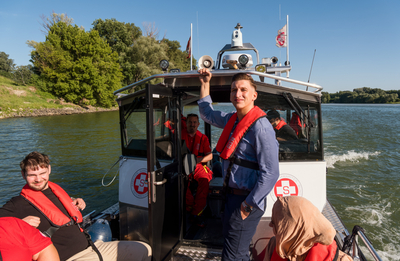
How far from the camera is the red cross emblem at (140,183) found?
2984mm

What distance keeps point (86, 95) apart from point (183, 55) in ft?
113

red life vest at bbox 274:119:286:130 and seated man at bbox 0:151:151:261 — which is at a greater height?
red life vest at bbox 274:119:286:130

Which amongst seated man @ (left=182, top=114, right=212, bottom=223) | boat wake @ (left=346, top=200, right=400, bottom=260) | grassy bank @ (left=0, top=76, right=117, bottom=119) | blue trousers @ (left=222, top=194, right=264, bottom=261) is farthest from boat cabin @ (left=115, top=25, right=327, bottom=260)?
grassy bank @ (left=0, top=76, right=117, bottom=119)

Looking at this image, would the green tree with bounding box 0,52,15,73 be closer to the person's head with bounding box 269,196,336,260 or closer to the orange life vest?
the orange life vest

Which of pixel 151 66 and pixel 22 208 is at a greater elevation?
pixel 151 66

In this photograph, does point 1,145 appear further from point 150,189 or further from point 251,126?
point 251,126

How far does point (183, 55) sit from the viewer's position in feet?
200

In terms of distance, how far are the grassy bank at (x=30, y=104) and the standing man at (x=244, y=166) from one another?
1040 inches

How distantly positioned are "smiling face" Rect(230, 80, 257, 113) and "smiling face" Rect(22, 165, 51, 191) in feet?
5.64

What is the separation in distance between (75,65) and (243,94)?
34.5 m

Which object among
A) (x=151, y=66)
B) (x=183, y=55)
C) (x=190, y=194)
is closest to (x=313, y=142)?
(x=190, y=194)

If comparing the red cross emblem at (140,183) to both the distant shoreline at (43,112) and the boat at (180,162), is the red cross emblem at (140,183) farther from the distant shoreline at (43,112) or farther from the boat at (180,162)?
the distant shoreline at (43,112)

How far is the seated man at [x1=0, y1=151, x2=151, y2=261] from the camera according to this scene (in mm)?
1937

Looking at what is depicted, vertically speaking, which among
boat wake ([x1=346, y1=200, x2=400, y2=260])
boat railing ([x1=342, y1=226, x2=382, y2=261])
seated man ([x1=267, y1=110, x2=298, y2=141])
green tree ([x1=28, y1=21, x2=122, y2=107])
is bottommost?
boat wake ([x1=346, y1=200, x2=400, y2=260])
